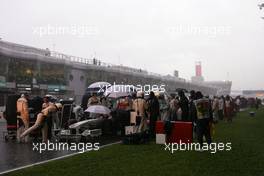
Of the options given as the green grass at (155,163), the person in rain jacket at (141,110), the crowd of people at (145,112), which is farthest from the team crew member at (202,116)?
the person in rain jacket at (141,110)

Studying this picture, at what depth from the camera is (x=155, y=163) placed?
35.2 feet

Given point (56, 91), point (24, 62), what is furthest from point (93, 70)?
point (24, 62)

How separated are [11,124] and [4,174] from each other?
7735 millimetres

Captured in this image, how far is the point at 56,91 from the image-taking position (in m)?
60.5

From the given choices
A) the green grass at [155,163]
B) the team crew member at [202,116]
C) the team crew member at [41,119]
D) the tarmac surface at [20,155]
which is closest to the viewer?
the green grass at [155,163]

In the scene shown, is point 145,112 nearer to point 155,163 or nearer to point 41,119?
point 41,119

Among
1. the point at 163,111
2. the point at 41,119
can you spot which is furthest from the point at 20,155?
the point at 163,111

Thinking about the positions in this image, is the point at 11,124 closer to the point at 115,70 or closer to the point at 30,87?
the point at 30,87

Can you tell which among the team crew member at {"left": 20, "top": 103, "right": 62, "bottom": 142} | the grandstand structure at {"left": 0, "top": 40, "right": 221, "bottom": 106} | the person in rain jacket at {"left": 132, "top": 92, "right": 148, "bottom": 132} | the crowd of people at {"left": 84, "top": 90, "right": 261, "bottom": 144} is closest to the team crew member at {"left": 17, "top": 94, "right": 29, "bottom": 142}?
the team crew member at {"left": 20, "top": 103, "right": 62, "bottom": 142}

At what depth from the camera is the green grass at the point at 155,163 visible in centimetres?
957

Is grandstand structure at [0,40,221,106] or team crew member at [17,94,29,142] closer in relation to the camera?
team crew member at [17,94,29,142]

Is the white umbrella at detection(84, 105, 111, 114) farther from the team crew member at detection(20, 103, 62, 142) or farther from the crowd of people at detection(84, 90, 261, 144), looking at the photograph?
the team crew member at detection(20, 103, 62, 142)

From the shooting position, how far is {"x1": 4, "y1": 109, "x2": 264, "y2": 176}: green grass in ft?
31.4

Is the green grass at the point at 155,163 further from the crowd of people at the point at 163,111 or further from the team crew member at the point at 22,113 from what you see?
the team crew member at the point at 22,113
